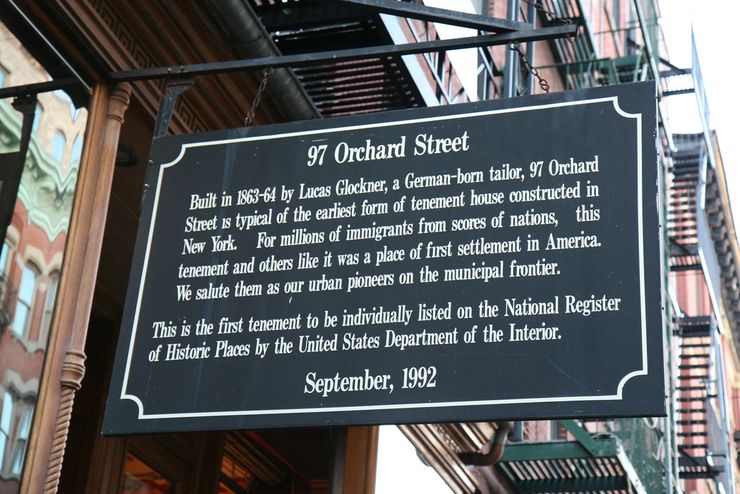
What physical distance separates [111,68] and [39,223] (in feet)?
3.40

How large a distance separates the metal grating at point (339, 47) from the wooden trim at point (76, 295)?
1828mm

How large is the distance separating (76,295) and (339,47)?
3184mm

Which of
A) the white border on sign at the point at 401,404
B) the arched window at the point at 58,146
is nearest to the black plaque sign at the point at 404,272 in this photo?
the white border on sign at the point at 401,404

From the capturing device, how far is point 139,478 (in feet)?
32.2

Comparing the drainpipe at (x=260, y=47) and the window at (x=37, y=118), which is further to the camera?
the drainpipe at (x=260, y=47)

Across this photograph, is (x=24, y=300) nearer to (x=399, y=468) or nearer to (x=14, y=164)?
(x=14, y=164)

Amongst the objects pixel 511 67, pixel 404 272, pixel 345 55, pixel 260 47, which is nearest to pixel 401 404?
pixel 404 272

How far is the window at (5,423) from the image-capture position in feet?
19.1

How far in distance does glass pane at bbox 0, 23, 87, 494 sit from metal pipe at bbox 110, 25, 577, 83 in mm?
484

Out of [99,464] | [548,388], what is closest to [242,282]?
[548,388]

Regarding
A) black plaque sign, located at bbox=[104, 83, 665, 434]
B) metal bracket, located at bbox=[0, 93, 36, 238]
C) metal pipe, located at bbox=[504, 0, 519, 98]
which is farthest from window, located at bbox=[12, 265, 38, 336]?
A: metal pipe, located at bbox=[504, 0, 519, 98]

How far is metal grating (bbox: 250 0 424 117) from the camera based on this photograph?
27.3 feet

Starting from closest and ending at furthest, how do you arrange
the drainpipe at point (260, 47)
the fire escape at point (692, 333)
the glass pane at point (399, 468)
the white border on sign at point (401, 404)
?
the white border on sign at point (401, 404), the drainpipe at point (260, 47), the glass pane at point (399, 468), the fire escape at point (692, 333)

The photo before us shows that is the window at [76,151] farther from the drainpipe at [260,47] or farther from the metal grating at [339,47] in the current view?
the metal grating at [339,47]
